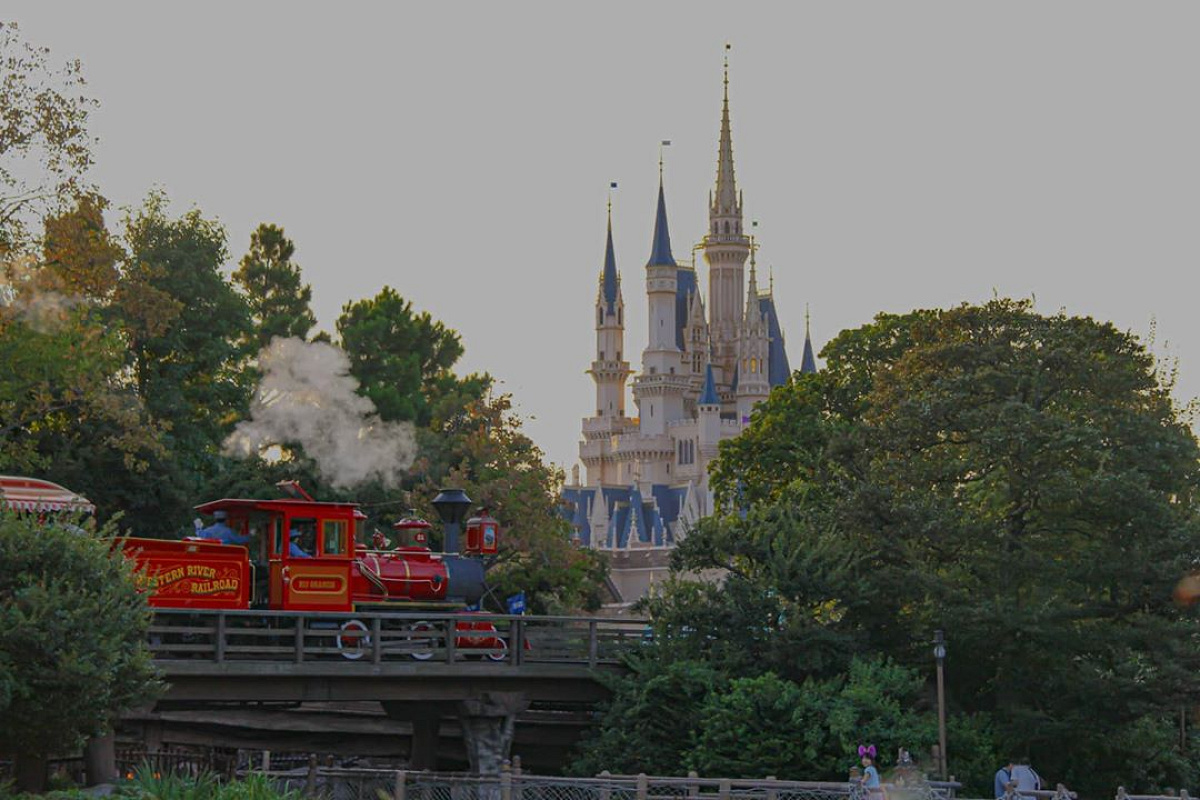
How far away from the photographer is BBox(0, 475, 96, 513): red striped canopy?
1364 inches

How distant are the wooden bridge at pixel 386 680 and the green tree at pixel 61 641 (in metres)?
1.99

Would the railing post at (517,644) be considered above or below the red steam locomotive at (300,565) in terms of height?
below

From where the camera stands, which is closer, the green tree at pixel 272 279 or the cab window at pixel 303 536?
the cab window at pixel 303 536

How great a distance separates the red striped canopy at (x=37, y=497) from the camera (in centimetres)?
3466

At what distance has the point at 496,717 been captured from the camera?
3853 centimetres

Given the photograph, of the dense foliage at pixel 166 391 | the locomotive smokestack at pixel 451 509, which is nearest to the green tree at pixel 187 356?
the dense foliage at pixel 166 391

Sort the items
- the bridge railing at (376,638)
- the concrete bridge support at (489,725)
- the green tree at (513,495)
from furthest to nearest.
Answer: the green tree at (513,495)
the concrete bridge support at (489,725)
the bridge railing at (376,638)

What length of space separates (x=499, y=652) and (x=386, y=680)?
9.09 feet

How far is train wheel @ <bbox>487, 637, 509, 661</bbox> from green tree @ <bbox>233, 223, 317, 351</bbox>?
1748 inches

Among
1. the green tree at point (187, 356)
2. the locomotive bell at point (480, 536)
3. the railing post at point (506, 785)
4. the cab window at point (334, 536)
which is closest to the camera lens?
the railing post at point (506, 785)

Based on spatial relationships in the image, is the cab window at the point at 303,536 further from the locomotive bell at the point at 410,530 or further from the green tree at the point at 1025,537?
the green tree at the point at 1025,537

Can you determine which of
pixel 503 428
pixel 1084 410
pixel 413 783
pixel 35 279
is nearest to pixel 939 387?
pixel 1084 410

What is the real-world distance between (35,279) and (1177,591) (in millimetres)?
24659

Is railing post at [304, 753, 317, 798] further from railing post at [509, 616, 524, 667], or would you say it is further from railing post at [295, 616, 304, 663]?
railing post at [509, 616, 524, 667]
